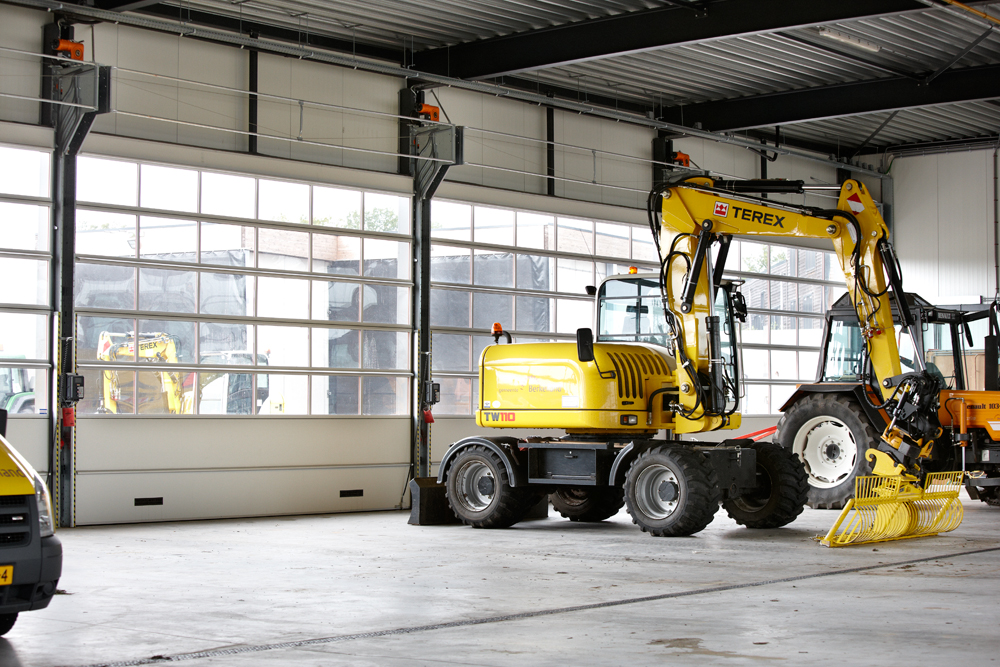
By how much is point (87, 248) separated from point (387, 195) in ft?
15.1

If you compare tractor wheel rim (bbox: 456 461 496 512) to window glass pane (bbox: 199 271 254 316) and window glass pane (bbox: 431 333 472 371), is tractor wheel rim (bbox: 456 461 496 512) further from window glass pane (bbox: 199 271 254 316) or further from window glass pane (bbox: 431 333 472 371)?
window glass pane (bbox: 199 271 254 316)

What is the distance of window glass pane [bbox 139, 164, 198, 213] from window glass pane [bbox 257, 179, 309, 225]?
38.8 inches

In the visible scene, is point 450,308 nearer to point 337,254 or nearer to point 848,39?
point 337,254

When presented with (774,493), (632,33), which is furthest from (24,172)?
(774,493)

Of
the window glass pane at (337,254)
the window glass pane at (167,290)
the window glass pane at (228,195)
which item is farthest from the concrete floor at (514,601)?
the window glass pane at (337,254)

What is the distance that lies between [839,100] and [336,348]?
9415 millimetres

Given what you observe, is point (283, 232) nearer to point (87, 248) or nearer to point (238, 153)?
point (238, 153)

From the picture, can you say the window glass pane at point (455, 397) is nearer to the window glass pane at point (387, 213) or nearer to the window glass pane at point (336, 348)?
the window glass pane at point (336, 348)

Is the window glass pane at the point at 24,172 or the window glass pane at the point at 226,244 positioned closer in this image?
the window glass pane at the point at 24,172

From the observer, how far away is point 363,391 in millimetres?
17922

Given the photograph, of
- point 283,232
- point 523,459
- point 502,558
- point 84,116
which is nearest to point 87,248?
point 84,116

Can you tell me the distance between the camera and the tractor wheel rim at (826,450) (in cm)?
1611

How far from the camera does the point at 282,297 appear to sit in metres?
17.1

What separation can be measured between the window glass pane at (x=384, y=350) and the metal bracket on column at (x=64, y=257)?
4.34m
